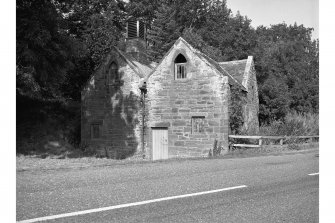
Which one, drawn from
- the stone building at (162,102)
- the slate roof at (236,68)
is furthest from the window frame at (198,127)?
the slate roof at (236,68)

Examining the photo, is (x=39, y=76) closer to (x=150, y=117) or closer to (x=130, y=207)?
(x=150, y=117)

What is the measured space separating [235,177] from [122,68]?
1461 cm

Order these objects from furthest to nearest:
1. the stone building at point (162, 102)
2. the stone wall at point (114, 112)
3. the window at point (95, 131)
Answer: the window at point (95, 131)
the stone wall at point (114, 112)
the stone building at point (162, 102)

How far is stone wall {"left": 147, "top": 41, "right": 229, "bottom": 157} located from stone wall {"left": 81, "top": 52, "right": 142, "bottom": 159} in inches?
44.8

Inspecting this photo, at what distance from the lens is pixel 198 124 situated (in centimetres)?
1873

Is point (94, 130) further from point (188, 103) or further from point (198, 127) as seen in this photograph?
point (198, 127)

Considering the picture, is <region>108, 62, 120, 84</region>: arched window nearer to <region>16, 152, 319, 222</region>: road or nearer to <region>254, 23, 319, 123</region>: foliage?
<region>254, 23, 319, 123</region>: foliage

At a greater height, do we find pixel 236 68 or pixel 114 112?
pixel 236 68

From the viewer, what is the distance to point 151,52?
89.2ft

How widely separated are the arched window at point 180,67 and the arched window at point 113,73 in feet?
13.2

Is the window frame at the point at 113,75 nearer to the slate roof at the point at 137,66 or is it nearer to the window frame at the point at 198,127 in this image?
the slate roof at the point at 137,66

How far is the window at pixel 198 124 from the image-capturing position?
18.6 metres

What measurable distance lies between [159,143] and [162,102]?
225 cm

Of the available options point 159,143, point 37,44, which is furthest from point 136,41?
point 37,44
